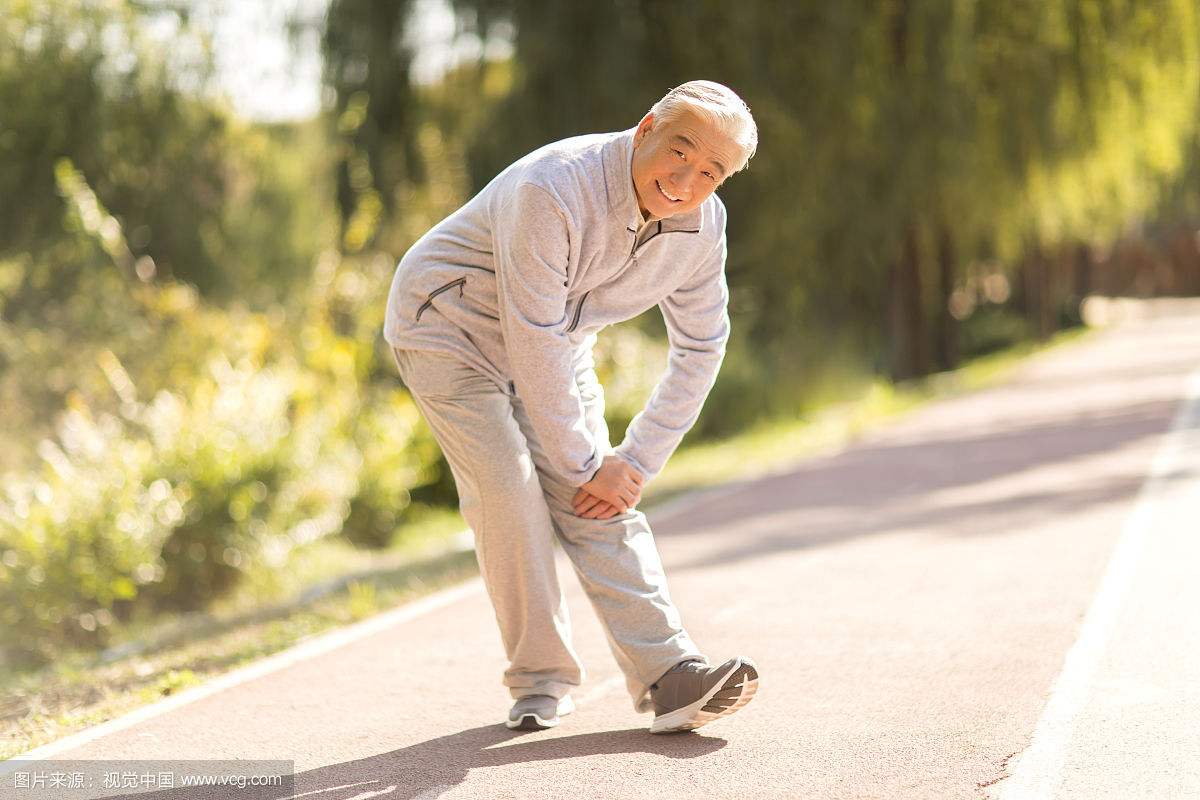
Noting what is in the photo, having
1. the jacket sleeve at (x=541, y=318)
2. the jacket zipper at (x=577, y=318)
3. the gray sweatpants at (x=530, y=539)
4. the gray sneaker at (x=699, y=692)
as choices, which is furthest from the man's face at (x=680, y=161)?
the gray sneaker at (x=699, y=692)

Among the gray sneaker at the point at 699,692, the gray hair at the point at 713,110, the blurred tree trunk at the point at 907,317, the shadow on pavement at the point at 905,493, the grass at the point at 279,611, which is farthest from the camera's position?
the blurred tree trunk at the point at 907,317

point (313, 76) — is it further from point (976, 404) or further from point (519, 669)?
point (519, 669)

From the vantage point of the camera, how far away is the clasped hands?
4.30m

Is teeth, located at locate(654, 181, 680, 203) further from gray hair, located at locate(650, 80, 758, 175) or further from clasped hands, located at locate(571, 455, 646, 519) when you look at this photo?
clasped hands, located at locate(571, 455, 646, 519)

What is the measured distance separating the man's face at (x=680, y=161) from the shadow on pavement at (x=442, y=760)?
166cm

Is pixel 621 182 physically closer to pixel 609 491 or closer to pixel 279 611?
pixel 609 491

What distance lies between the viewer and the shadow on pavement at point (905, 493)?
882 centimetres

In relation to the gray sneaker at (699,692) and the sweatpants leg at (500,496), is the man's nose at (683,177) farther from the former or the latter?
the gray sneaker at (699,692)

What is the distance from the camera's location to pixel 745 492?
11.3 metres

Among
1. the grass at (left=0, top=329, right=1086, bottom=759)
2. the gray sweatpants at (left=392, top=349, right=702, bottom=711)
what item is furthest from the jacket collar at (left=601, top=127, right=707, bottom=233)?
the grass at (left=0, top=329, right=1086, bottom=759)

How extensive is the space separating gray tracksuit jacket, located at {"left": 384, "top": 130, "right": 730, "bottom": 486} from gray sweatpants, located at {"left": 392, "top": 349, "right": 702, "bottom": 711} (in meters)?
0.11

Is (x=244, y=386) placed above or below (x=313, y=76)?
below

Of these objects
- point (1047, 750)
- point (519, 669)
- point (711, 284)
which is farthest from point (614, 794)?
point (711, 284)

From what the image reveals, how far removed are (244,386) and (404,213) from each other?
5.14 metres
